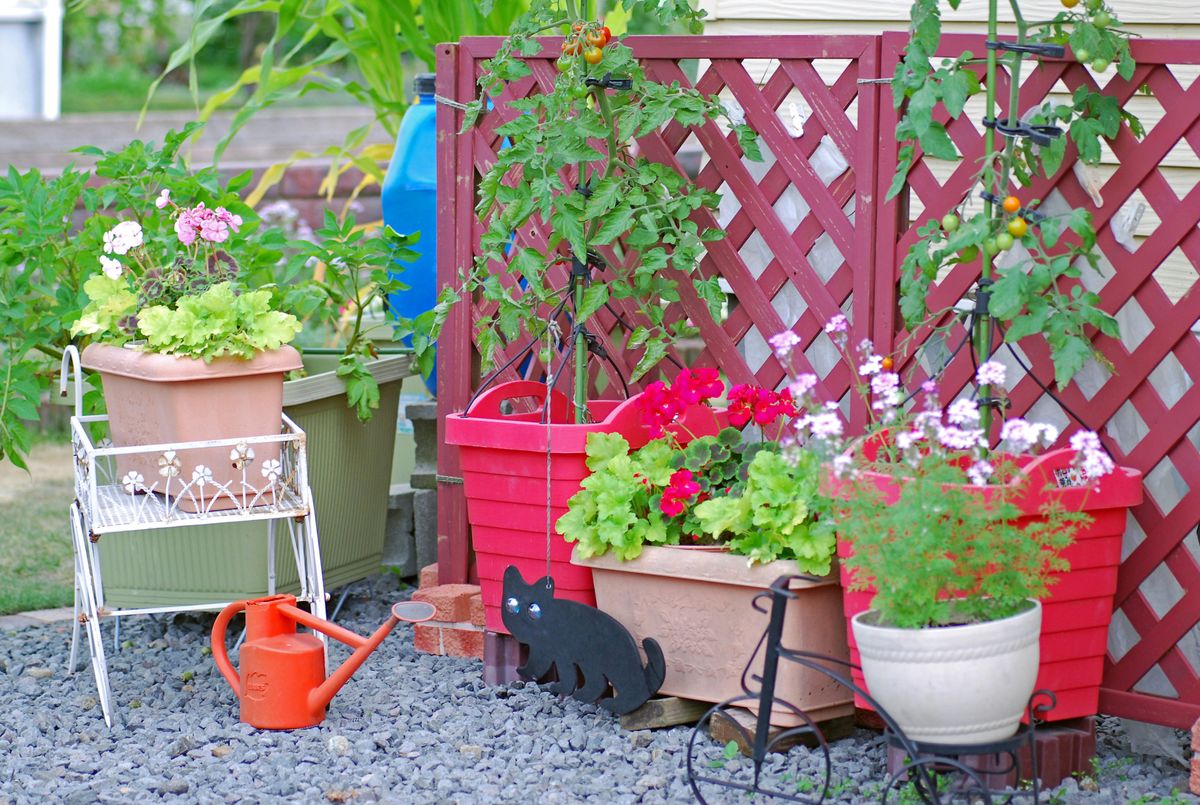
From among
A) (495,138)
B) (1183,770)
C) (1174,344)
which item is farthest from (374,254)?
(1183,770)

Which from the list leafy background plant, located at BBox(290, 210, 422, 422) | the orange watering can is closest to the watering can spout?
the orange watering can

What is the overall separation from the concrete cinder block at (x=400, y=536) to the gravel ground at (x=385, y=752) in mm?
732

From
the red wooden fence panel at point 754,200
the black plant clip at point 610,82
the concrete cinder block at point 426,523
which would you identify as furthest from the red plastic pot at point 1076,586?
the concrete cinder block at point 426,523

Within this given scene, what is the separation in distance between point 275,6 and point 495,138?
1570 millimetres

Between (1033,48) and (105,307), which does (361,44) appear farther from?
(1033,48)

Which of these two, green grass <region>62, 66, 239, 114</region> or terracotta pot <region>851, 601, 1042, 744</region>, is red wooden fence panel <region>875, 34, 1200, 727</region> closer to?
terracotta pot <region>851, 601, 1042, 744</region>

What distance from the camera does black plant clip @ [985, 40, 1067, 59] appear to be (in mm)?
2324

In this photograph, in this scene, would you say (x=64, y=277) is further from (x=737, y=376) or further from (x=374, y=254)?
(x=737, y=376)

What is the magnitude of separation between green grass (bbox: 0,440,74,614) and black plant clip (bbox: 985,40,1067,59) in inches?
108

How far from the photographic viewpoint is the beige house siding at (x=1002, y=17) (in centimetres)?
337

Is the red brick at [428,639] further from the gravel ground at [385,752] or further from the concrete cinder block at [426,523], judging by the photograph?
the concrete cinder block at [426,523]

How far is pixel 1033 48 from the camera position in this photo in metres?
2.34

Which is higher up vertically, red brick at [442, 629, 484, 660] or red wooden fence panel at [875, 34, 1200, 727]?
red wooden fence panel at [875, 34, 1200, 727]

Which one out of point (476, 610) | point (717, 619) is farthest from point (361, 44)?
point (717, 619)
